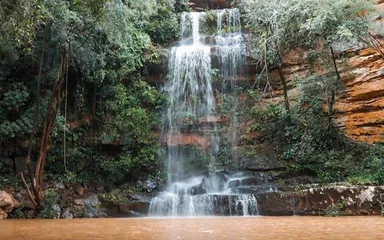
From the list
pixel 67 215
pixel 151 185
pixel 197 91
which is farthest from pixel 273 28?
pixel 67 215

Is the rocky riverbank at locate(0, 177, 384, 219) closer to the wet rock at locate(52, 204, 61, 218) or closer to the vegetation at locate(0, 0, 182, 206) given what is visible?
the wet rock at locate(52, 204, 61, 218)

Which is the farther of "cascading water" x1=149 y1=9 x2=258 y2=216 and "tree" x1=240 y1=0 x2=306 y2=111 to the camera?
"cascading water" x1=149 y1=9 x2=258 y2=216

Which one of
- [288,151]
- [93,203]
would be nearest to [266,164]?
[288,151]

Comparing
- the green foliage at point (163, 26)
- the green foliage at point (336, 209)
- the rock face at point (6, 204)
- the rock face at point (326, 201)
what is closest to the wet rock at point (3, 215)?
the rock face at point (6, 204)

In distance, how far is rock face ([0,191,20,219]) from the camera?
879cm

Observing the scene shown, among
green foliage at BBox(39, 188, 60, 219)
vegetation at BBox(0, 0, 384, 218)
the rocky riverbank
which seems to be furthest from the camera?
vegetation at BBox(0, 0, 384, 218)

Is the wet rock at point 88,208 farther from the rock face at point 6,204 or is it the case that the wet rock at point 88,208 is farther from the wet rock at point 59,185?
the rock face at point 6,204

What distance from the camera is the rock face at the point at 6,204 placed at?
28.8 ft

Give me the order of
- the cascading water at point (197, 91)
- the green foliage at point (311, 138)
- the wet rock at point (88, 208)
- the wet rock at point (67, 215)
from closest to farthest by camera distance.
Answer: the wet rock at point (67, 215) → the wet rock at point (88, 208) → the green foliage at point (311, 138) → the cascading water at point (197, 91)

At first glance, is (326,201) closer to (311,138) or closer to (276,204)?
(276,204)

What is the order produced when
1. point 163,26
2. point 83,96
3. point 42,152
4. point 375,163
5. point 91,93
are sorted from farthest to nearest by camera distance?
1. point 163,26
2. point 91,93
3. point 83,96
4. point 375,163
5. point 42,152

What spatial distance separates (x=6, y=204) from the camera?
8945mm

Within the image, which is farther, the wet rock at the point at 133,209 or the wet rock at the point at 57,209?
the wet rock at the point at 133,209

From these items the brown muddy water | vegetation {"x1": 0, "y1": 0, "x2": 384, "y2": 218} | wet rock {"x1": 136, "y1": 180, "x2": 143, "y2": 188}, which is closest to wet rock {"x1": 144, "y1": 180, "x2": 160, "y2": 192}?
wet rock {"x1": 136, "y1": 180, "x2": 143, "y2": 188}
